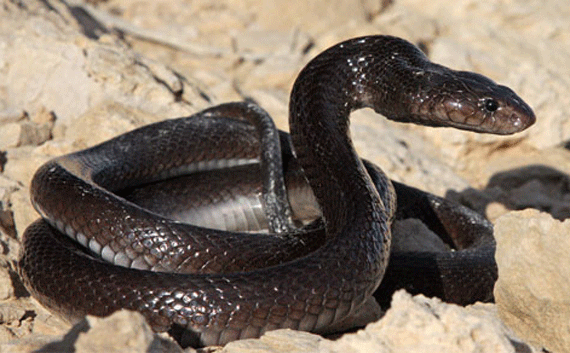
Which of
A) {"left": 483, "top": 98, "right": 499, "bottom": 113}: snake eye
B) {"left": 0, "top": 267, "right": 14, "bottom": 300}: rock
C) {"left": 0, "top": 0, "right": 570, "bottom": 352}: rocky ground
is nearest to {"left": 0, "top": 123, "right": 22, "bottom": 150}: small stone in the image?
{"left": 0, "top": 0, "right": 570, "bottom": 352}: rocky ground

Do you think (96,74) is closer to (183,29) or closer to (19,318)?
(19,318)

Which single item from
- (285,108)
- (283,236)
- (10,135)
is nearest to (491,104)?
(283,236)

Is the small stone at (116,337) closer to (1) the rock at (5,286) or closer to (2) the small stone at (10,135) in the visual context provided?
(1) the rock at (5,286)

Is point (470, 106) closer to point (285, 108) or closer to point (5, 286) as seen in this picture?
point (5, 286)

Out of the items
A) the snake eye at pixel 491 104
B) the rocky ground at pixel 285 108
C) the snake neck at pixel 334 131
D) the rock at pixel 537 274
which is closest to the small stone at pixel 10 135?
the rocky ground at pixel 285 108

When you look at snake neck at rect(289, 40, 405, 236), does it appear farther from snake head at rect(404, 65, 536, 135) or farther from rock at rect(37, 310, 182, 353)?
rock at rect(37, 310, 182, 353)

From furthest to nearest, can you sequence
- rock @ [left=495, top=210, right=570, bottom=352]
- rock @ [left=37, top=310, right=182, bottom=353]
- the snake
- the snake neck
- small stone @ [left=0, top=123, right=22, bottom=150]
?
1. small stone @ [left=0, top=123, right=22, bottom=150]
2. the snake neck
3. the snake
4. rock @ [left=495, top=210, right=570, bottom=352]
5. rock @ [left=37, top=310, right=182, bottom=353]

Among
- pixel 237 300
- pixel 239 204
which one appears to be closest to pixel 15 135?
pixel 239 204

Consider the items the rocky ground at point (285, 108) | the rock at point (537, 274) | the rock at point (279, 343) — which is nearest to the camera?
the rocky ground at point (285, 108)
